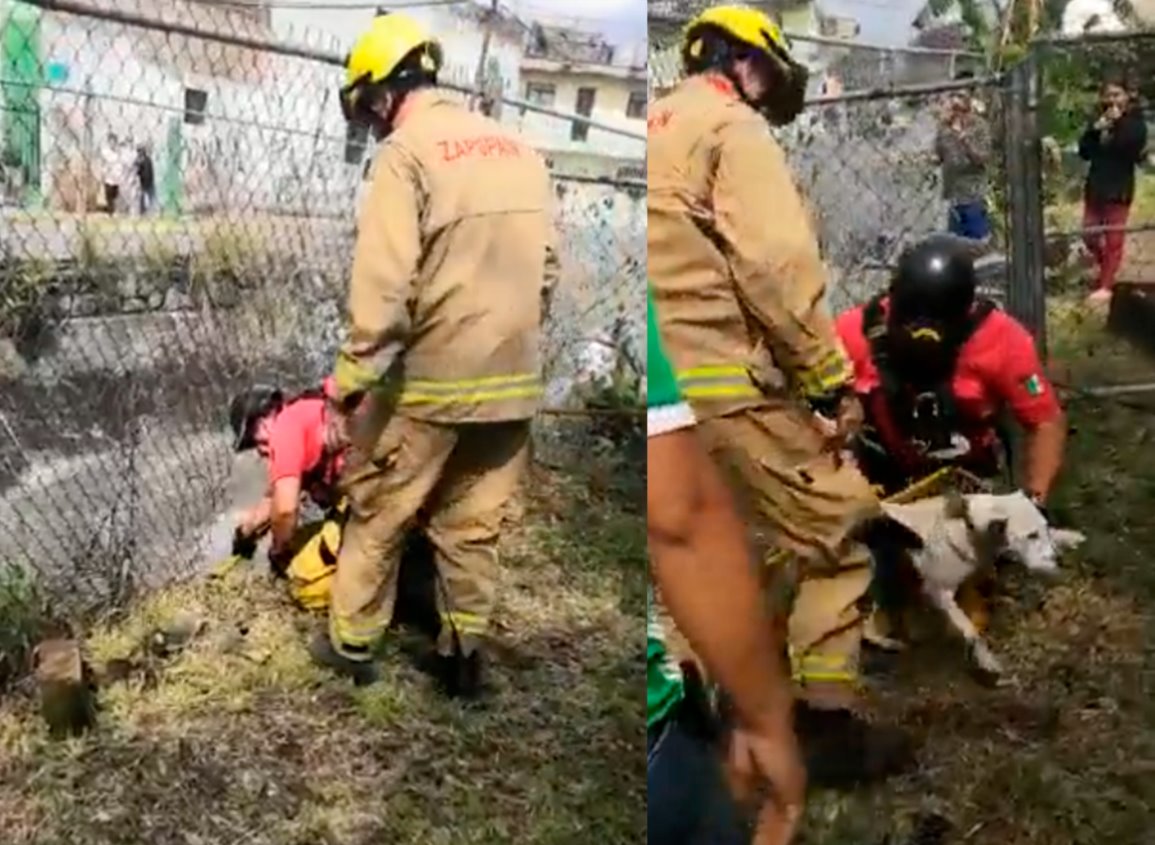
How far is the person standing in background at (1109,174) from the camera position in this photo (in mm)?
1642

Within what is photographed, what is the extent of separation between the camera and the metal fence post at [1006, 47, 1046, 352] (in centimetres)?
166

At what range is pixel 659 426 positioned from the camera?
172cm

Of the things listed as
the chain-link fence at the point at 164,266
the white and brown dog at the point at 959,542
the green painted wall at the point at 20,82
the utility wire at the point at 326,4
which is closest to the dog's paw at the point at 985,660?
the white and brown dog at the point at 959,542

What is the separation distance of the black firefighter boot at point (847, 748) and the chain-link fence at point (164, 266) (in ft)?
1.29

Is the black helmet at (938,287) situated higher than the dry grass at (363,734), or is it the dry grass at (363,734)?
the black helmet at (938,287)

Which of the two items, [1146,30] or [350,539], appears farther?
[350,539]

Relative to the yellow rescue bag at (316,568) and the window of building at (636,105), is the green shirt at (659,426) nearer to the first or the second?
the window of building at (636,105)

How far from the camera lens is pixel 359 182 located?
1.72m

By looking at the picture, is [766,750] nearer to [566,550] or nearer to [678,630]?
[678,630]

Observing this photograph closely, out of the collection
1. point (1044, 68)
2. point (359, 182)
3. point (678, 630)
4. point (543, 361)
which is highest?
point (1044, 68)

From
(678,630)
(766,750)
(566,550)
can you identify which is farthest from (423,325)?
(766,750)

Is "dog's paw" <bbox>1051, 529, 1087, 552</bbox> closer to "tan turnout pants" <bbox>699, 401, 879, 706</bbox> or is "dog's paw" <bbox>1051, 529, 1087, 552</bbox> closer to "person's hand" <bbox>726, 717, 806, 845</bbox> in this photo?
"tan turnout pants" <bbox>699, 401, 879, 706</bbox>

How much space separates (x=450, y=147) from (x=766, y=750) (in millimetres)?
704

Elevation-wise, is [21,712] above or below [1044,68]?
below
